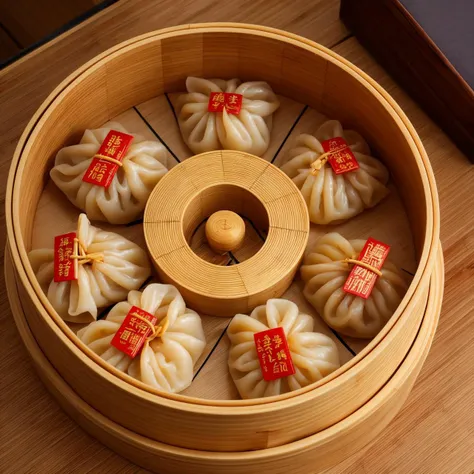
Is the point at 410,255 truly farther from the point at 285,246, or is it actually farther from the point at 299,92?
the point at 299,92

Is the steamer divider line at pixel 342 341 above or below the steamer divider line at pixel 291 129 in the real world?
below

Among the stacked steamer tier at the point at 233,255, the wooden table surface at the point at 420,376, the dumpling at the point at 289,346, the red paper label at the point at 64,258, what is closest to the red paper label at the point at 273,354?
the dumpling at the point at 289,346

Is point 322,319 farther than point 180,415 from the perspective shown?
Yes

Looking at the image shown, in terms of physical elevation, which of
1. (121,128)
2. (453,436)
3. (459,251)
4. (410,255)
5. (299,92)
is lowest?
(453,436)

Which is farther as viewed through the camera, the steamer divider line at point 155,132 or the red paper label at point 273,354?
the steamer divider line at point 155,132

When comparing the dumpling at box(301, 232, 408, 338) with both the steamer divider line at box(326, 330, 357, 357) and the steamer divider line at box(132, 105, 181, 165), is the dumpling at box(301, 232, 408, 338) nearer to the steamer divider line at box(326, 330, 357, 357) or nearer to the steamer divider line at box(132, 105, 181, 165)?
the steamer divider line at box(326, 330, 357, 357)

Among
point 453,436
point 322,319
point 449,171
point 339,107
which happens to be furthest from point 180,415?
point 449,171

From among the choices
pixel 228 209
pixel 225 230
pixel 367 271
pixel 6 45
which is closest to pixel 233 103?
pixel 228 209

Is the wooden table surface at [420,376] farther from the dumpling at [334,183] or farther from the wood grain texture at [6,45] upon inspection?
the wood grain texture at [6,45]
